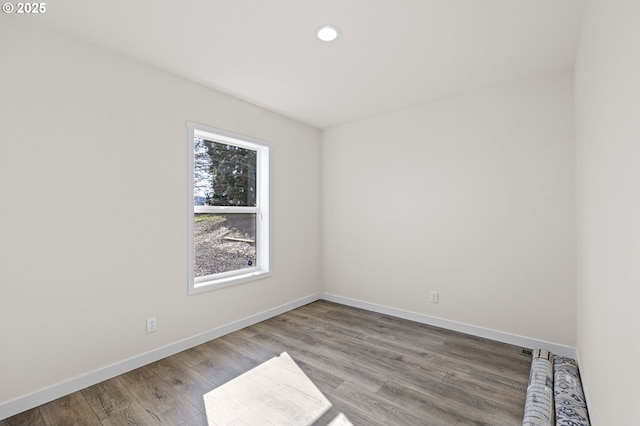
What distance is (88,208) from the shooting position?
2.17 m

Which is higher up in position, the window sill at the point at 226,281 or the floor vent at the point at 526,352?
the window sill at the point at 226,281

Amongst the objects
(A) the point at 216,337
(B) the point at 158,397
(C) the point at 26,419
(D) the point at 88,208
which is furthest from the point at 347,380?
(D) the point at 88,208

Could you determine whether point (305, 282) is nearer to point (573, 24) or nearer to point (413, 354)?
point (413, 354)

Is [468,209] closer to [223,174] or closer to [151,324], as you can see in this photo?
[223,174]

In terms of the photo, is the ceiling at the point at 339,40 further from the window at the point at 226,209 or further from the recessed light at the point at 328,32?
the window at the point at 226,209

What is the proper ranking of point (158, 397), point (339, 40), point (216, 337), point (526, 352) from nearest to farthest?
point (158, 397), point (339, 40), point (526, 352), point (216, 337)

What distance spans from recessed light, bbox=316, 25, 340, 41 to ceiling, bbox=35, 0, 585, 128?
1.8 inches

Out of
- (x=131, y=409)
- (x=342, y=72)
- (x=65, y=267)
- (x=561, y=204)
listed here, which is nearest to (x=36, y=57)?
(x=65, y=267)

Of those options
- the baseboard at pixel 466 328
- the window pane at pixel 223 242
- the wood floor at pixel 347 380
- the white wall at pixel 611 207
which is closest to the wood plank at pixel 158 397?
the wood floor at pixel 347 380

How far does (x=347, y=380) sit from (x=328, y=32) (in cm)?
251

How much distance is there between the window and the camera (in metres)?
2.97

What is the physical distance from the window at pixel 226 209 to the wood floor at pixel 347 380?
68 cm

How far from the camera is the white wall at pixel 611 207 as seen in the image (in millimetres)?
961

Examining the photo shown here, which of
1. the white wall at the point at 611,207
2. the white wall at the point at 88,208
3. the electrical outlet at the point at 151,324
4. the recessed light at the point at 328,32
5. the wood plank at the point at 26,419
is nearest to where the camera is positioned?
the white wall at the point at 611,207
